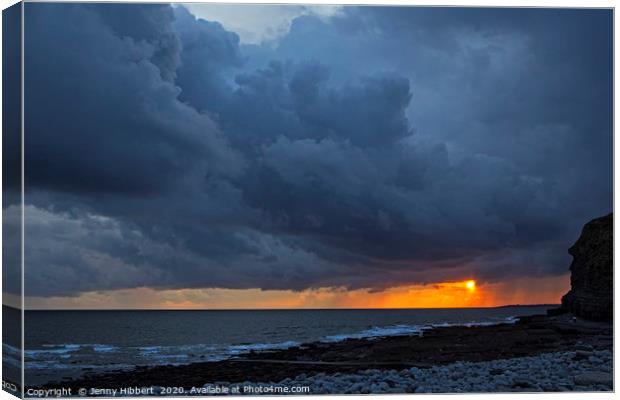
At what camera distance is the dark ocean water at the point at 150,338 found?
16578mm

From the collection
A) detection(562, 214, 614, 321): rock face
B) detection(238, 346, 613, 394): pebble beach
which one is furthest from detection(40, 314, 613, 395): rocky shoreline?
detection(562, 214, 614, 321): rock face

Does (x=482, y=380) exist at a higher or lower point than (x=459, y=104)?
lower

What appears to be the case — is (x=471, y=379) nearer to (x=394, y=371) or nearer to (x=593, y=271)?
(x=394, y=371)

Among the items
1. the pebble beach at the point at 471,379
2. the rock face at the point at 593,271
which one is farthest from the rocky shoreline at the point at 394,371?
the rock face at the point at 593,271

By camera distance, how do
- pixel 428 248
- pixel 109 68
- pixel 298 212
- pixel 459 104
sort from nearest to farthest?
1. pixel 109 68
2. pixel 459 104
3. pixel 298 212
4. pixel 428 248

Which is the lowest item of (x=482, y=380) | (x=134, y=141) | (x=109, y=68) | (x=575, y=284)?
(x=482, y=380)

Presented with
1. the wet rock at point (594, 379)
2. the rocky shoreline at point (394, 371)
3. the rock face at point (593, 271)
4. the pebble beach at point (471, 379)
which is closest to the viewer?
the pebble beach at point (471, 379)

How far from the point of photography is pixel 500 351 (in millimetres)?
18203

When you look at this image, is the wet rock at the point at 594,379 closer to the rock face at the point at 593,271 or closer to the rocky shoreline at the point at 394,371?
the rocky shoreline at the point at 394,371

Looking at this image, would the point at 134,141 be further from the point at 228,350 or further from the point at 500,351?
the point at 500,351

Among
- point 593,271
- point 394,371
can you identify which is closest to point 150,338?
point 593,271

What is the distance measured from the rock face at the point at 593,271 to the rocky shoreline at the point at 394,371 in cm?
1061

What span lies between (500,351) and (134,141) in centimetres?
922

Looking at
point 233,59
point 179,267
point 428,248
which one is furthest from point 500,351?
point 233,59
